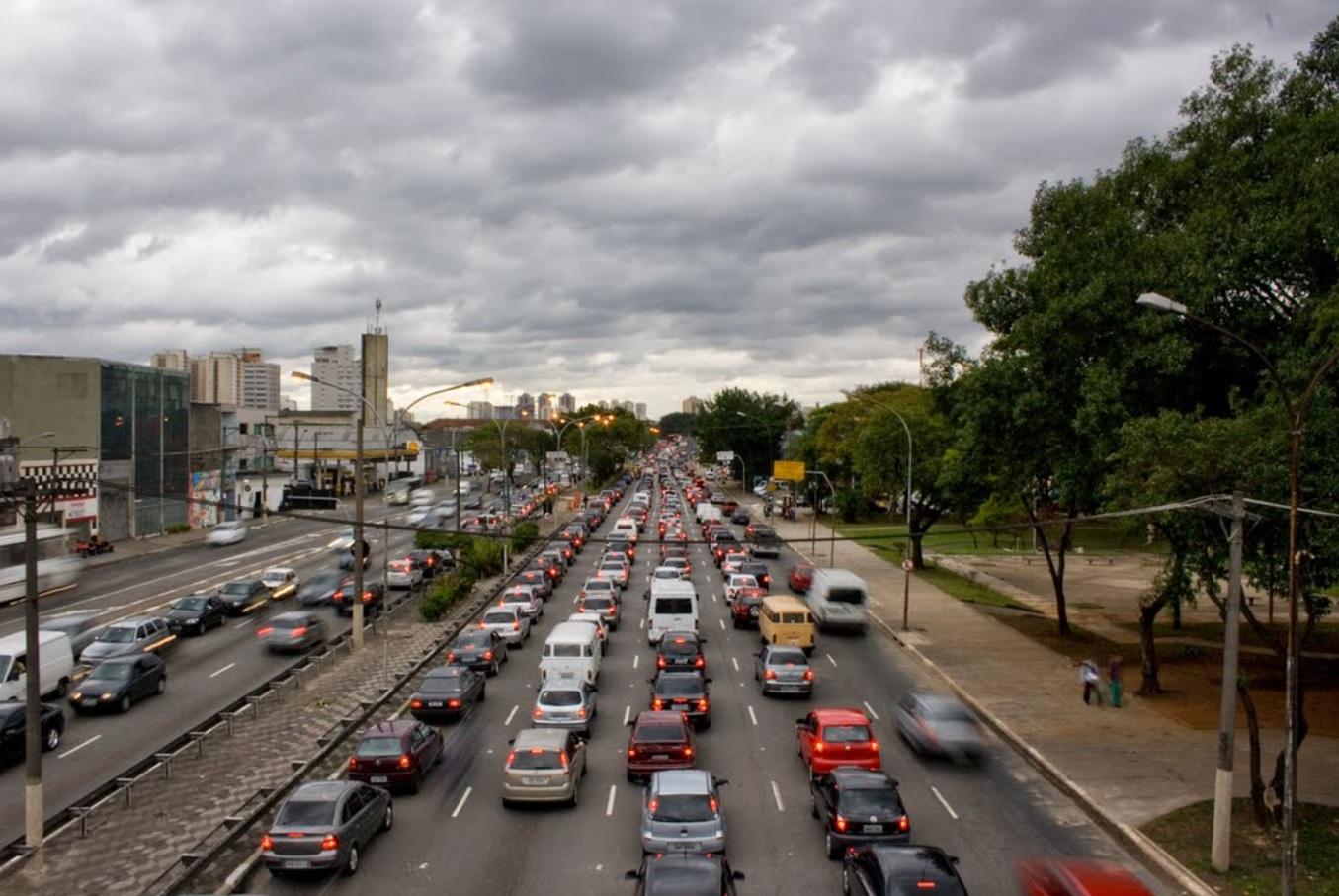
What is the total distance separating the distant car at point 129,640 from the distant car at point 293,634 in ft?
10.4

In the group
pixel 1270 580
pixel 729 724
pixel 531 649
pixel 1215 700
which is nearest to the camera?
pixel 1270 580

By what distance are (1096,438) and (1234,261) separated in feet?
19.0

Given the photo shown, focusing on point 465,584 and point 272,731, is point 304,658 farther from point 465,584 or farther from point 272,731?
point 465,584

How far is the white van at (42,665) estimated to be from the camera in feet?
85.4

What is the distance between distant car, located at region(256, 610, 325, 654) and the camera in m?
33.6

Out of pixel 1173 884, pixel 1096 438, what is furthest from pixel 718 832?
pixel 1096 438

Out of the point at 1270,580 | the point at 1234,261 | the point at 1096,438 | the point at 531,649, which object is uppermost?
the point at 1234,261

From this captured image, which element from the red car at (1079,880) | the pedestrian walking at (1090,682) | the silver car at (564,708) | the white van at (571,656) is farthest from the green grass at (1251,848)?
the white van at (571,656)

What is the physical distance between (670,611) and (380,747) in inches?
689

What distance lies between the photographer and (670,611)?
36438 mm

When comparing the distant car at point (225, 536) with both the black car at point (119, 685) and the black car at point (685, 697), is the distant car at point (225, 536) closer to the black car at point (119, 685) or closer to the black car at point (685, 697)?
the black car at point (119, 685)

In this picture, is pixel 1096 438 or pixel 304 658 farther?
pixel 304 658

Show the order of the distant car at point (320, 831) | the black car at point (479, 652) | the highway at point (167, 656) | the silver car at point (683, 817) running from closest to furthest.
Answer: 1. the distant car at point (320, 831)
2. the silver car at point (683, 817)
3. the highway at point (167, 656)
4. the black car at point (479, 652)

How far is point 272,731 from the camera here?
Result: 78.9ft
